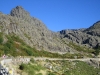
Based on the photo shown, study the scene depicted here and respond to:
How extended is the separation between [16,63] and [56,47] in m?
77.5

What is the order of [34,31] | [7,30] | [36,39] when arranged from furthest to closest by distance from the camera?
[34,31]
[36,39]
[7,30]

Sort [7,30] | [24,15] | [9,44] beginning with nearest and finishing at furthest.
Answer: [9,44] < [7,30] < [24,15]

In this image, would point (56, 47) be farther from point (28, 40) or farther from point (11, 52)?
point (11, 52)

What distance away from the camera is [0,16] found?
117000 millimetres

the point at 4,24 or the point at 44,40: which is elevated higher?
the point at 4,24

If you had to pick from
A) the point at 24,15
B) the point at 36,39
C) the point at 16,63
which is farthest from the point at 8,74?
the point at 24,15

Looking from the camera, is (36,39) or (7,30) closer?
(7,30)

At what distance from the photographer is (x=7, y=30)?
10025 centimetres

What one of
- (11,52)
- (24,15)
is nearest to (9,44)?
(11,52)

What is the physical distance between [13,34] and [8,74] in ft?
260

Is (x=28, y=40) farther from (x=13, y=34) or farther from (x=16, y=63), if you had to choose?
(x=16, y=63)

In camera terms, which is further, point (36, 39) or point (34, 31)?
point (34, 31)

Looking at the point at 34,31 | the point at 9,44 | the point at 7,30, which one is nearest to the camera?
the point at 9,44

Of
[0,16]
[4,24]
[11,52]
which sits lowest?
[11,52]
